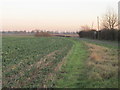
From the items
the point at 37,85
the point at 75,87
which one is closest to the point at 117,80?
the point at 75,87

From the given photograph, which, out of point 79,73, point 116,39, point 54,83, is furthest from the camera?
point 116,39

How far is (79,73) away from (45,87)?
10.1 ft

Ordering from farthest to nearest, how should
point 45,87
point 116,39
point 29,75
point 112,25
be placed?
1. point 112,25
2. point 116,39
3. point 29,75
4. point 45,87

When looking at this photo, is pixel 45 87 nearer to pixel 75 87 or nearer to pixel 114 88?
pixel 75 87

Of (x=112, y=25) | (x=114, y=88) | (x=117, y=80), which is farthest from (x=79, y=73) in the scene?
(x=112, y=25)

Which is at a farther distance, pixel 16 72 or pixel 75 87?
pixel 16 72

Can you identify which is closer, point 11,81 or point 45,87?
point 45,87

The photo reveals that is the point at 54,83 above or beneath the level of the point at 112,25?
beneath

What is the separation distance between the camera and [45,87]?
7148 mm

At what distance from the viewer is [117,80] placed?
321 inches

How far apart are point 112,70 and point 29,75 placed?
146 inches

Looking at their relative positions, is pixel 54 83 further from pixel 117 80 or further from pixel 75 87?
pixel 117 80

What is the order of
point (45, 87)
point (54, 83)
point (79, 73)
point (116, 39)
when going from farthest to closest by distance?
point (116, 39), point (79, 73), point (54, 83), point (45, 87)

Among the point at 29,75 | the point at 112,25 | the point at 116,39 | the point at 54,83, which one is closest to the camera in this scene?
the point at 54,83
